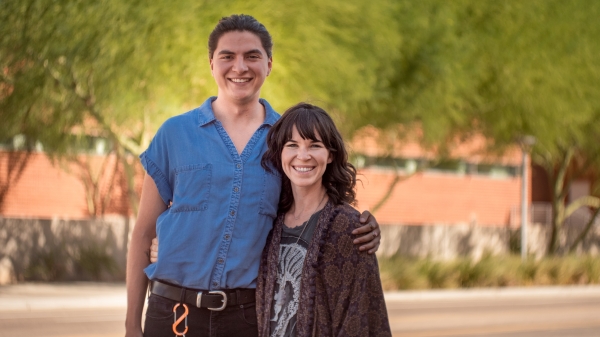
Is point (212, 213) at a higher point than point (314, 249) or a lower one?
higher

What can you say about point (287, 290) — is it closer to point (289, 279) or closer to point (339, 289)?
point (289, 279)

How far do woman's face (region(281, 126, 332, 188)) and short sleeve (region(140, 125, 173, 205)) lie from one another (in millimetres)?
486

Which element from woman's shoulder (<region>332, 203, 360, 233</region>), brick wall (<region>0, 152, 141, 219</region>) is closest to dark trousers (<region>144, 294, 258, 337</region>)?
woman's shoulder (<region>332, 203, 360, 233</region>)

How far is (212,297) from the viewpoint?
3.59m

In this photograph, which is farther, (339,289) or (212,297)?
(212,297)

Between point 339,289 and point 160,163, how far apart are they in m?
0.89

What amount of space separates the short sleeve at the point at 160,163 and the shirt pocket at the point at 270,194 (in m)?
0.39

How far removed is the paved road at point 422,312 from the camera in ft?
44.7

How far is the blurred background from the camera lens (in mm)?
15734

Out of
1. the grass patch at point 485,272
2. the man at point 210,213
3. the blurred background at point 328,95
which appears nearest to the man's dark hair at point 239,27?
the man at point 210,213

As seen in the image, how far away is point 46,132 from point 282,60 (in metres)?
4.57

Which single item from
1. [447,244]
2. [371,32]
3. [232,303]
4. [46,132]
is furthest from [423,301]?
[232,303]

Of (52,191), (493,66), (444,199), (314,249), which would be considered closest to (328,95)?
(493,66)

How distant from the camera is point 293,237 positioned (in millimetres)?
3578
